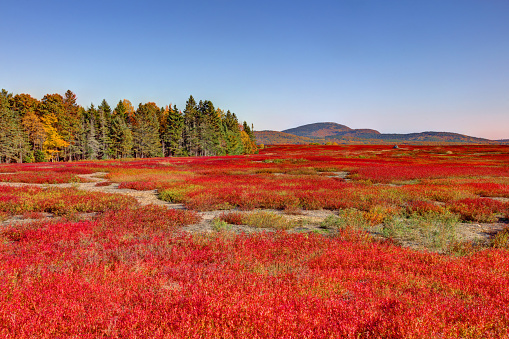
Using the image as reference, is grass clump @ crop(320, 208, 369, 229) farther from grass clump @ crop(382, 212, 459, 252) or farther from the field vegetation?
grass clump @ crop(382, 212, 459, 252)

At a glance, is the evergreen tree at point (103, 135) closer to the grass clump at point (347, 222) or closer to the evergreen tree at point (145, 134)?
the evergreen tree at point (145, 134)

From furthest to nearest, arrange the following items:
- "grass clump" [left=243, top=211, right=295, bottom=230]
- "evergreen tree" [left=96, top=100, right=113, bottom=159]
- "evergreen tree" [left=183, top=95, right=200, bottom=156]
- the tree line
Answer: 1. "evergreen tree" [left=183, top=95, right=200, bottom=156]
2. "evergreen tree" [left=96, top=100, right=113, bottom=159]
3. the tree line
4. "grass clump" [left=243, top=211, right=295, bottom=230]

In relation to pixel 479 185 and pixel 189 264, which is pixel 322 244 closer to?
pixel 189 264

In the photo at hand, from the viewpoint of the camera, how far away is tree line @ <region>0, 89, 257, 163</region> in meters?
49.9

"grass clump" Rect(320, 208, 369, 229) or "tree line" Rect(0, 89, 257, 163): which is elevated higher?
"tree line" Rect(0, 89, 257, 163)

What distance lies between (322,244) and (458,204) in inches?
327

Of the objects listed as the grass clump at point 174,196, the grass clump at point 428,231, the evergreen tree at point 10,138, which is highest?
the evergreen tree at point 10,138

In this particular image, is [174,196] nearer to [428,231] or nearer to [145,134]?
[428,231]

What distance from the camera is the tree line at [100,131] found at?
49.9m

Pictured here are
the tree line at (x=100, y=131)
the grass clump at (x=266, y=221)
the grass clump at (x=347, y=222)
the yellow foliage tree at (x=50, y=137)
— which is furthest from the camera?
the yellow foliage tree at (x=50, y=137)

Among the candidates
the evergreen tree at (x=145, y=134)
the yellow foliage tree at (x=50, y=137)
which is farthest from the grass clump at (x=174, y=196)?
the evergreen tree at (x=145, y=134)

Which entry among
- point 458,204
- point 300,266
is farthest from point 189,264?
point 458,204

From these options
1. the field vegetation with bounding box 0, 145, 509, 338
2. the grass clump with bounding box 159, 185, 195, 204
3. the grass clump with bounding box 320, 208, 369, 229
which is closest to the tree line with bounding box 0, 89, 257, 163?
the grass clump with bounding box 159, 185, 195, 204

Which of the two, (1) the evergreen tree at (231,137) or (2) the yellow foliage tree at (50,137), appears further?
(1) the evergreen tree at (231,137)
